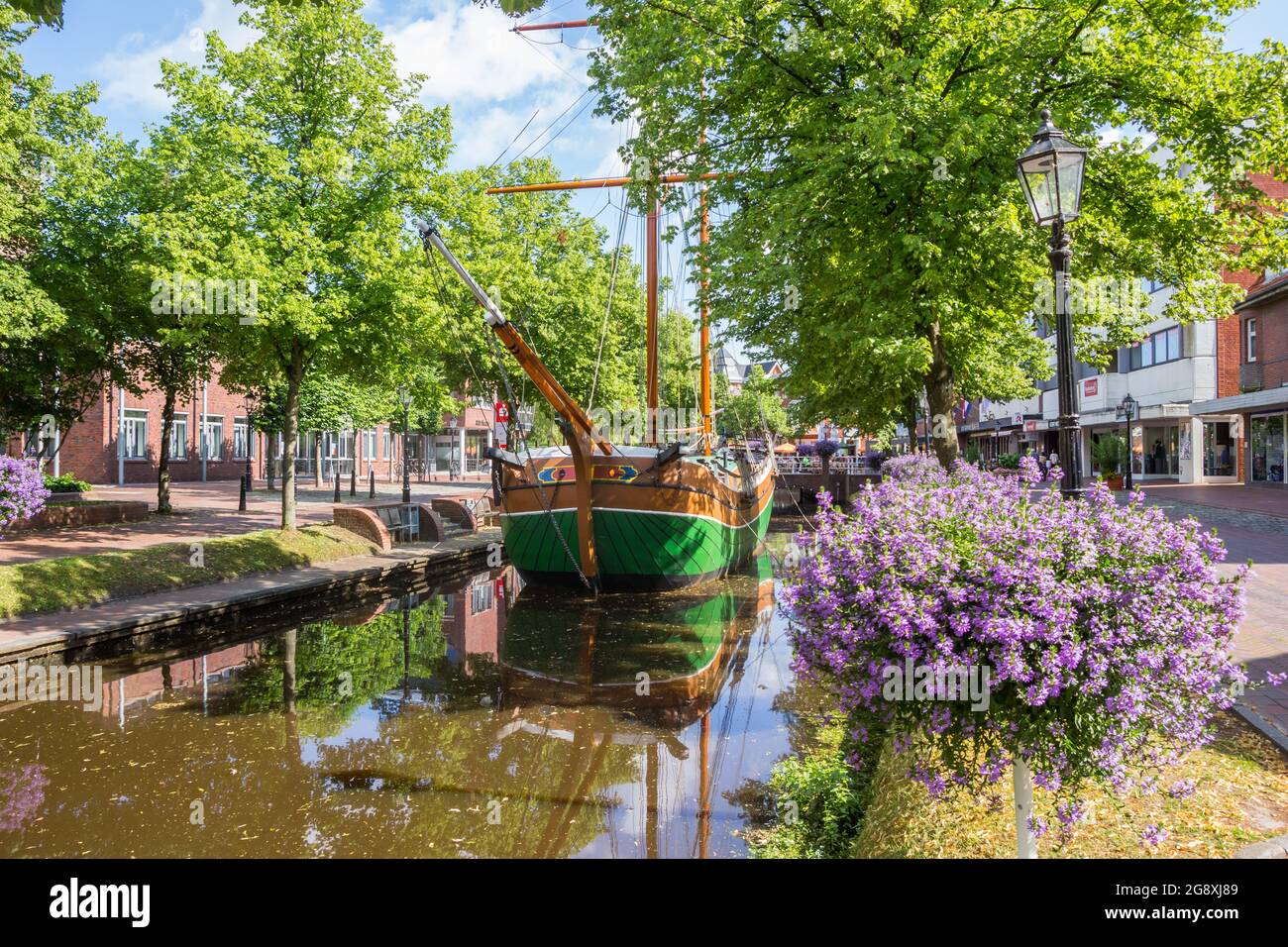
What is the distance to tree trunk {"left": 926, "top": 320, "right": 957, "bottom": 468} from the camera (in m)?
11.8

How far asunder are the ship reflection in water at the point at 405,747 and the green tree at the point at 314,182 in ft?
19.9

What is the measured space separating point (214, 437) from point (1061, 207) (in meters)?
40.6

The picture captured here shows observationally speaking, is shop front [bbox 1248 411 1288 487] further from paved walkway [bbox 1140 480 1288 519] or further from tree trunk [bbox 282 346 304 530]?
tree trunk [bbox 282 346 304 530]

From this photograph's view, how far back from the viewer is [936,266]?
9.84 metres

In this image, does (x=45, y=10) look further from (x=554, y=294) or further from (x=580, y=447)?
(x=554, y=294)

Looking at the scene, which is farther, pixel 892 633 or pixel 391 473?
pixel 391 473

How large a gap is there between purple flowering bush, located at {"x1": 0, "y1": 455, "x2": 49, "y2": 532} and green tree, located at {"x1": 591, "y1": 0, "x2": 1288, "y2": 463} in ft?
30.4

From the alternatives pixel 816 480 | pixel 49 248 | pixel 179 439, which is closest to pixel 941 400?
pixel 49 248

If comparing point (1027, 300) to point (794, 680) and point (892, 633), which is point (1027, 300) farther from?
point (892, 633)

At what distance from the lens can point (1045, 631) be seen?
349 centimetres

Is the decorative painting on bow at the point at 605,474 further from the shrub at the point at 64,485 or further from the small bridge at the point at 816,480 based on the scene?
the small bridge at the point at 816,480
